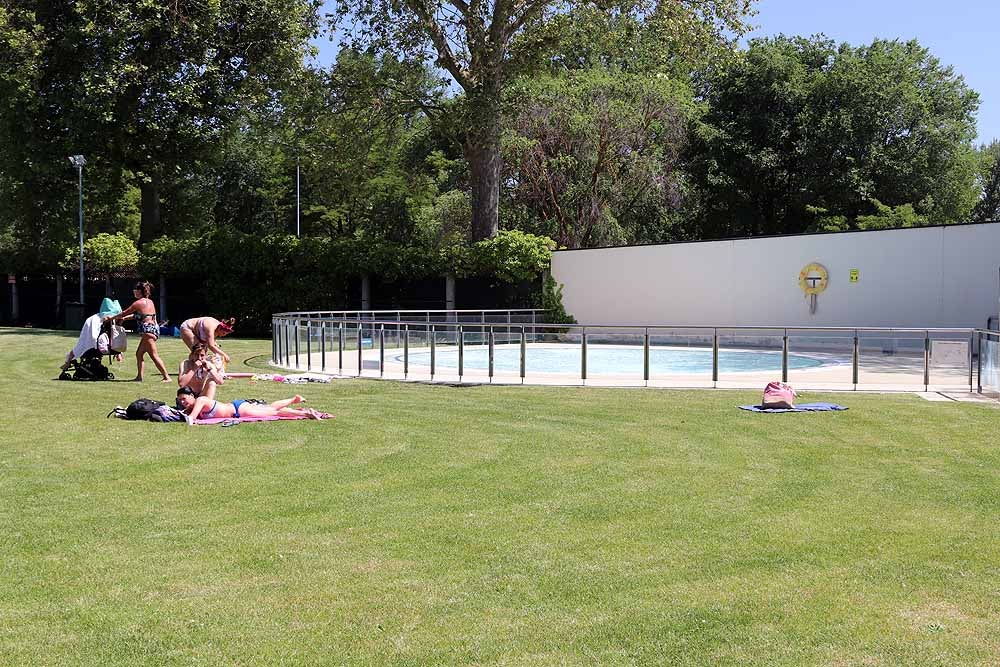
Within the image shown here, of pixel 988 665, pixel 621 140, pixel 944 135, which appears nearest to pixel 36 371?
pixel 988 665

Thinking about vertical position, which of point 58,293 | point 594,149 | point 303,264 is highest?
point 594,149

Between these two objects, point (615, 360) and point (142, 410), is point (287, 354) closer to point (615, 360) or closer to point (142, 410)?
point (615, 360)

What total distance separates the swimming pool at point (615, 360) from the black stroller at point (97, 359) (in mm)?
5325

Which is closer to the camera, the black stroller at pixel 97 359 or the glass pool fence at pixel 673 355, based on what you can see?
the glass pool fence at pixel 673 355

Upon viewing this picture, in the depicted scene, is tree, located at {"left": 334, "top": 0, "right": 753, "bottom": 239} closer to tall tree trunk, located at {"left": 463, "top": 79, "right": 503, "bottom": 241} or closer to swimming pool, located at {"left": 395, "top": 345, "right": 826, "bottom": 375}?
tall tree trunk, located at {"left": 463, "top": 79, "right": 503, "bottom": 241}

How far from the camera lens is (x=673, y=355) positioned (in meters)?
16.7

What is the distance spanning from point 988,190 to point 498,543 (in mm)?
59080

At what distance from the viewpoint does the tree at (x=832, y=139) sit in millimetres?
45531

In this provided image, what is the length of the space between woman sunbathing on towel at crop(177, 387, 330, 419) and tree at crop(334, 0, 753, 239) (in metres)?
21.2

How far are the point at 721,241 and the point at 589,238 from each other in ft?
48.5

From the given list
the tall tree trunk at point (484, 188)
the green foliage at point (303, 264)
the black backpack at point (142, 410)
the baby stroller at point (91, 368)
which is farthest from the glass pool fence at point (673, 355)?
the tall tree trunk at point (484, 188)

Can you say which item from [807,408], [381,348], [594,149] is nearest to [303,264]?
[594,149]

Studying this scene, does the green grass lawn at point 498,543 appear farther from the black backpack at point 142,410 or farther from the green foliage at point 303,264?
the green foliage at point 303,264

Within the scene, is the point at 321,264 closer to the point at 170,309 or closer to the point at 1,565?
the point at 170,309
